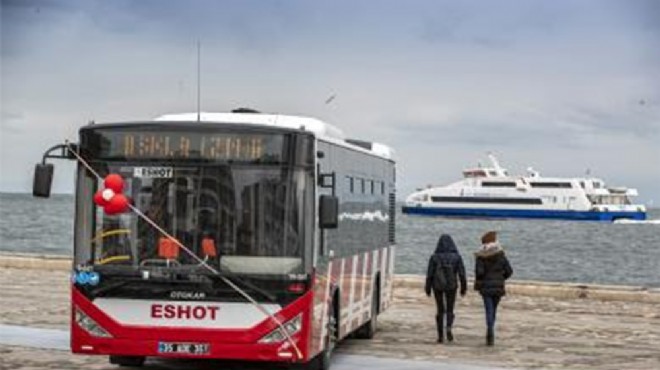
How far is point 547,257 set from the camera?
8012 centimetres

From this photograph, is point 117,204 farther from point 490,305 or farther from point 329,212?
point 490,305

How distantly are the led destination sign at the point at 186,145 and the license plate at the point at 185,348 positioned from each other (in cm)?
180

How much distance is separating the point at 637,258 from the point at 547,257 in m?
7.72

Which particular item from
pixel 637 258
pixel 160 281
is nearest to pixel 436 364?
pixel 160 281

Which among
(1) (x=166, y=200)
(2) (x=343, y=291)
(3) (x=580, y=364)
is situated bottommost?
(3) (x=580, y=364)

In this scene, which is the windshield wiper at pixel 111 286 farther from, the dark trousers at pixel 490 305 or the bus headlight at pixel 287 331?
the dark trousers at pixel 490 305

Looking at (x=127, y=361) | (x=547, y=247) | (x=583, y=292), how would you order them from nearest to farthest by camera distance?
1. (x=127, y=361)
2. (x=583, y=292)
3. (x=547, y=247)

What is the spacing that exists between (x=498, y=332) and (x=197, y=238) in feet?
26.7

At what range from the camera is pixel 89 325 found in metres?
11.8

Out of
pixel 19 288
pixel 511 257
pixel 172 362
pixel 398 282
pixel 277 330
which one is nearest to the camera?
Result: pixel 277 330

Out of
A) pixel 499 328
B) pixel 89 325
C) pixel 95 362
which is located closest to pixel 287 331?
pixel 89 325

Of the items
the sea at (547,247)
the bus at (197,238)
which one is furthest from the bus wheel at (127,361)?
the sea at (547,247)

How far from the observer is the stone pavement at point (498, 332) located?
14477 mm

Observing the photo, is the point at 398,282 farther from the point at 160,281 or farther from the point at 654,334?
the point at 160,281
